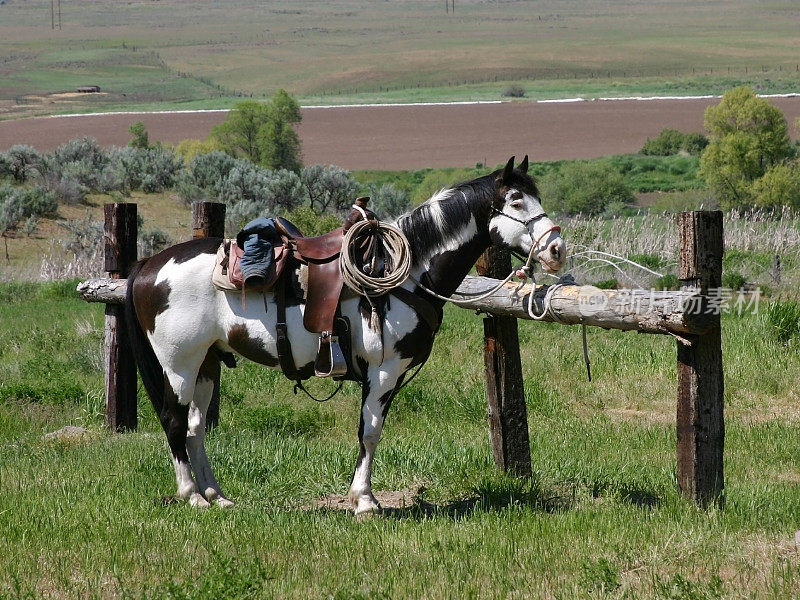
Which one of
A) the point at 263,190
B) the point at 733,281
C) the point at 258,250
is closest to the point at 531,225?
the point at 258,250

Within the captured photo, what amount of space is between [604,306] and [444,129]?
62.3 m

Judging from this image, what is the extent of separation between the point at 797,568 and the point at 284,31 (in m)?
195

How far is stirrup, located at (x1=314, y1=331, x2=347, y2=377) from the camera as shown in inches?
237

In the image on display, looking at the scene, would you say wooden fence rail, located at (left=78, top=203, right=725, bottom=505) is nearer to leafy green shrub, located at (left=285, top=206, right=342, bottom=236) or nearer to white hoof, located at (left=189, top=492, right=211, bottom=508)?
white hoof, located at (left=189, top=492, right=211, bottom=508)

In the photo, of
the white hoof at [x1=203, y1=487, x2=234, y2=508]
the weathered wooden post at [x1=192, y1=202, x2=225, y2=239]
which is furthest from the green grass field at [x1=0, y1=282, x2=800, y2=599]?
the weathered wooden post at [x1=192, y1=202, x2=225, y2=239]

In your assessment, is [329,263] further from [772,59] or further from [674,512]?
[772,59]

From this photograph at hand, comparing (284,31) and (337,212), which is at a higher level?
(284,31)

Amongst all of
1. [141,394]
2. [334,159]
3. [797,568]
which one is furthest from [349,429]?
[334,159]

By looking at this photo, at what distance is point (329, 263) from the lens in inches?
246

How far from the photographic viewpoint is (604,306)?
19.7 feet

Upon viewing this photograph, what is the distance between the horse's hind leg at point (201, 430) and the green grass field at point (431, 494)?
0.30 meters

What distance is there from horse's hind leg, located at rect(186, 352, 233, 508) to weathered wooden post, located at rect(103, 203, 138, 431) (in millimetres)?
2429

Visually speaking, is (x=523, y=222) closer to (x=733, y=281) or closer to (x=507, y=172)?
(x=507, y=172)

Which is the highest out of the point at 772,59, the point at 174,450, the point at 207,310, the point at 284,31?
the point at 284,31
